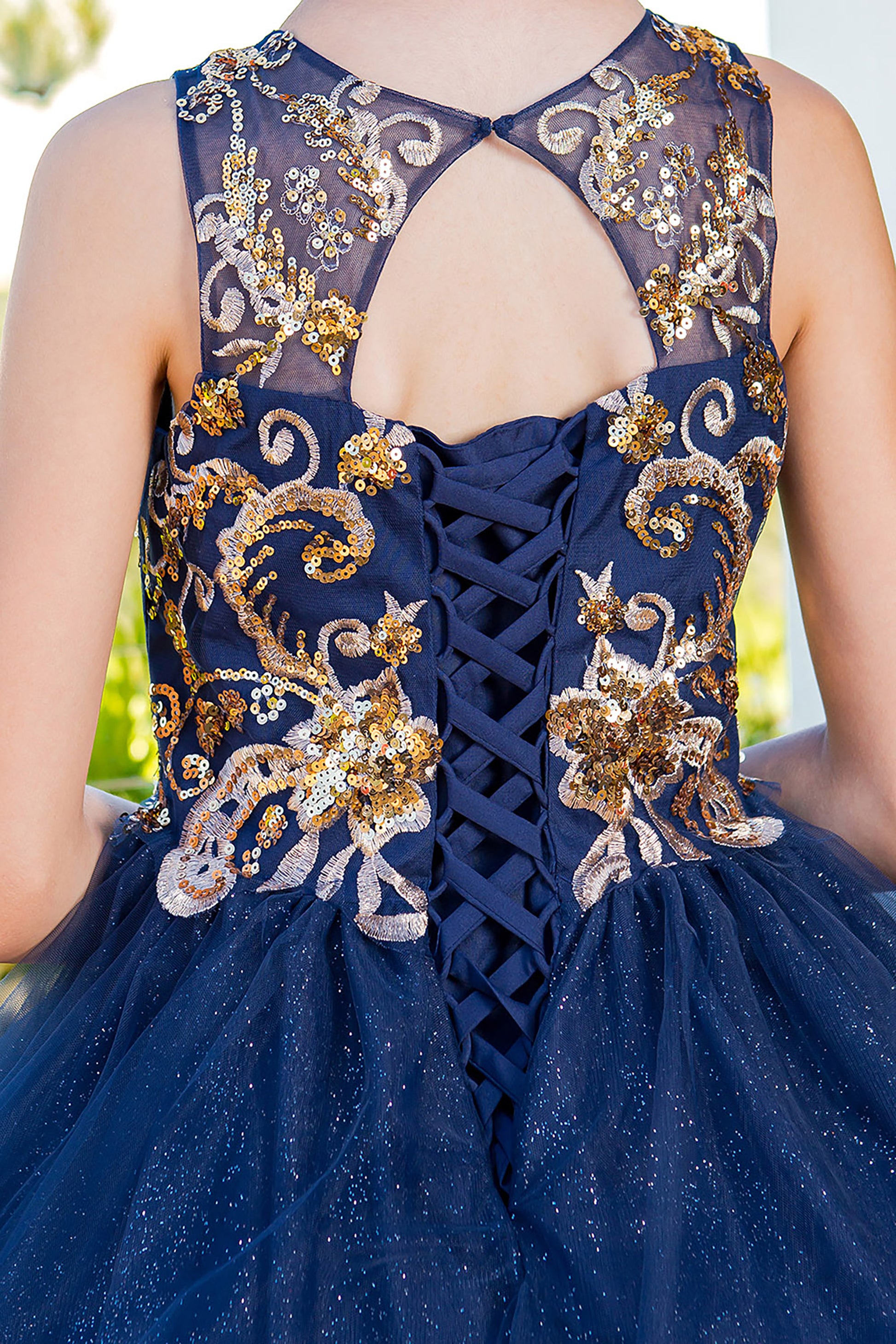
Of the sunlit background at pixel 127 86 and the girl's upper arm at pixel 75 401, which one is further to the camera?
the sunlit background at pixel 127 86

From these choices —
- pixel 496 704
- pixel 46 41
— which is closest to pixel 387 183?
pixel 496 704

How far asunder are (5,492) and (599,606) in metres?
0.43

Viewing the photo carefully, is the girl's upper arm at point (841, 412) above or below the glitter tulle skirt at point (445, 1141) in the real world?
above

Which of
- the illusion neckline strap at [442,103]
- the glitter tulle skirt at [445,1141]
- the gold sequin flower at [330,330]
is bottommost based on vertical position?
the glitter tulle skirt at [445,1141]

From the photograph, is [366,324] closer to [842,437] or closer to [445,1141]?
[842,437]

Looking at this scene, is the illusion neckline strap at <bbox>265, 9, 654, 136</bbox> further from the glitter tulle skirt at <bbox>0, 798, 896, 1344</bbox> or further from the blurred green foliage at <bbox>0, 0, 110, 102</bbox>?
the blurred green foliage at <bbox>0, 0, 110, 102</bbox>

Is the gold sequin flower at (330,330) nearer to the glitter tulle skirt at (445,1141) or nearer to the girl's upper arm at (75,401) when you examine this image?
the girl's upper arm at (75,401)

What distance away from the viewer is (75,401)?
0.81 meters

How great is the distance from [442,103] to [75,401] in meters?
0.33

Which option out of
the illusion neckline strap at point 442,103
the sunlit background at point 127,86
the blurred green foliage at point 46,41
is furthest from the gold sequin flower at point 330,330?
the blurred green foliage at point 46,41

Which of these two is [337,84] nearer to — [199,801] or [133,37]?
[199,801]

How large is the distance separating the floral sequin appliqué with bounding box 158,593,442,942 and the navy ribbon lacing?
0.03m

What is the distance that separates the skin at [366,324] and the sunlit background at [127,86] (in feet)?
6.14

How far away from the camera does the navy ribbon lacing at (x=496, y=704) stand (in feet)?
2.72
